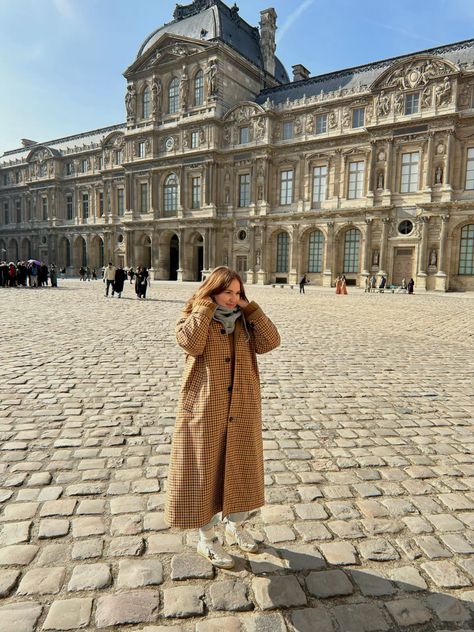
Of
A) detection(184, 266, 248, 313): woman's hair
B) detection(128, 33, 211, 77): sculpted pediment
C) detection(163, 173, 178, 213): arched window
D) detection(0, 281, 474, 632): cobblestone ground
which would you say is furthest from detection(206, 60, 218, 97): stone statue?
detection(184, 266, 248, 313): woman's hair

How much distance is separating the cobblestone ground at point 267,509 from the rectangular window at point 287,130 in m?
32.8

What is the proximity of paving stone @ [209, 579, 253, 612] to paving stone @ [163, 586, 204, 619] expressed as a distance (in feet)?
0.23

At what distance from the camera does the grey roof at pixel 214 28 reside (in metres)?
37.6

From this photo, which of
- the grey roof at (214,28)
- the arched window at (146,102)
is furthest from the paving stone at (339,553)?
the arched window at (146,102)

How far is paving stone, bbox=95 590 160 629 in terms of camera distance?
212cm

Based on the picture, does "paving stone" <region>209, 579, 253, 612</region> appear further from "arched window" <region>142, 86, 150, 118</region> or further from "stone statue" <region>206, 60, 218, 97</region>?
"arched window" <region>142, 86, 150, 118</region>

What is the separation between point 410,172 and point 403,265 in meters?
6.57

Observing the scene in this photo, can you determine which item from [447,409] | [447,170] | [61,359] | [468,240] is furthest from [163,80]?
[447,409]

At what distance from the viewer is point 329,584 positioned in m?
2.41

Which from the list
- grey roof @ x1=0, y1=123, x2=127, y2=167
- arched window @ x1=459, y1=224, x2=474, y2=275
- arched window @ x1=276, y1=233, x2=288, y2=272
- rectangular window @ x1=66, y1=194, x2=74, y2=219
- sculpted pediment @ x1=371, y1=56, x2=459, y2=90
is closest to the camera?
sculpted pediment @ x1=371, y1=56, x2=459, y2=90

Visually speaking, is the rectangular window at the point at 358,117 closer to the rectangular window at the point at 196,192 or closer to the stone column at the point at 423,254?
the stone column at the point at 423,254

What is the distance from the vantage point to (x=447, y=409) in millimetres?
5359

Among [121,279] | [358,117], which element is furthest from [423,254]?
[121,279]

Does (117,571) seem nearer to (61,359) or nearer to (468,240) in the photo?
(61,359)
